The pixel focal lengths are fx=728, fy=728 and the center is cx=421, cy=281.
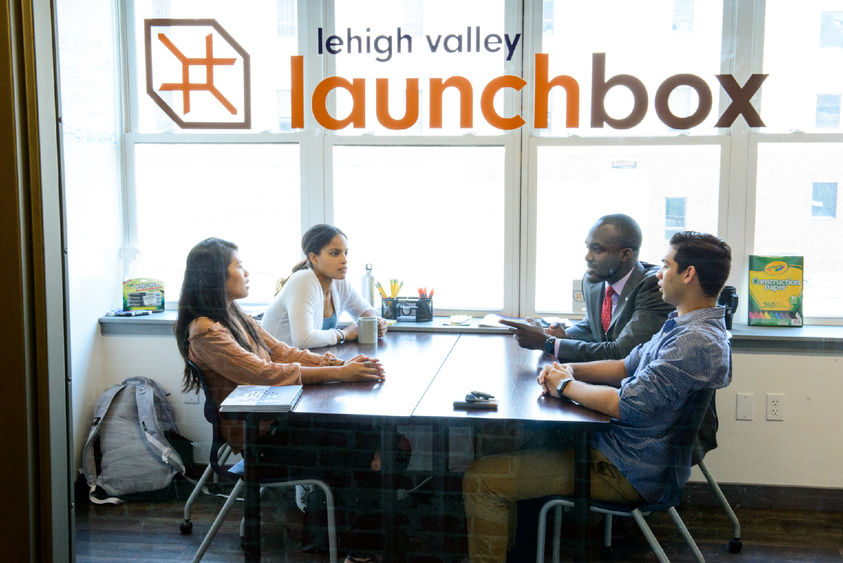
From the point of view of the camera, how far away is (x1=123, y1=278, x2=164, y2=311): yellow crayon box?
1.20 metres

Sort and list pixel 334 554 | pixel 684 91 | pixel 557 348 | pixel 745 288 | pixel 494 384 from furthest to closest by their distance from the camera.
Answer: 1. pixel 557 348
2. pixel 494 384
3. pixel 334 554
4. pixel 745 288
5. pixel 684 91

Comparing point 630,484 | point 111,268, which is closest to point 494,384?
point 630,484

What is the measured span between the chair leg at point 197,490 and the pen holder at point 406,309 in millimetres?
685

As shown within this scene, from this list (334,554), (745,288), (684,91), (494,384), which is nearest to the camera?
(684,91)

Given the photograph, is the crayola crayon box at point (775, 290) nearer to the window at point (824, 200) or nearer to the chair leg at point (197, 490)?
the window at point (824, 200)

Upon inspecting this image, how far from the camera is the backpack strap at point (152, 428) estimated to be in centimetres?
130

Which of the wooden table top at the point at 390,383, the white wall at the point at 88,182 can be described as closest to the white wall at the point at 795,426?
the wooden table top at the point at 390,383

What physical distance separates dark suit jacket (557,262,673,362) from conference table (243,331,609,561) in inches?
6.6

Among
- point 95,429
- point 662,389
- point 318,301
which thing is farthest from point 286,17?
point 318,301

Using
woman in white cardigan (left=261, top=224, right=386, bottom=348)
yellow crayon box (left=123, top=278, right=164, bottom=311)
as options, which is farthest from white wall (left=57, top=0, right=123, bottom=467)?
woman in white cardigan (left=261, top=224, right=386, bottom=348)

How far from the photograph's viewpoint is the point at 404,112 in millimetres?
1175

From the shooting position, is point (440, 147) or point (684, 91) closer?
point (684, 91)

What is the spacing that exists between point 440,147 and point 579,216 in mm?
A: 324

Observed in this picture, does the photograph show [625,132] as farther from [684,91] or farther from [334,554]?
[334,554]
